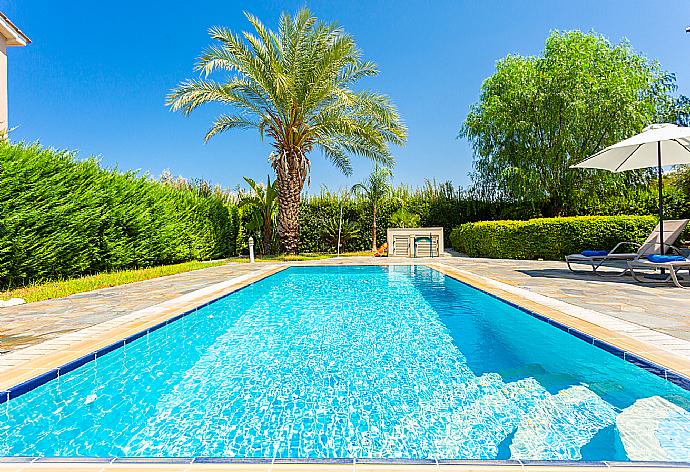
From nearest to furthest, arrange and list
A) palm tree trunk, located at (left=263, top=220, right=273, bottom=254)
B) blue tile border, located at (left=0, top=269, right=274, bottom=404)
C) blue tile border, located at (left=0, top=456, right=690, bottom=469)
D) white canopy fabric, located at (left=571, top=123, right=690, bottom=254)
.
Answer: blue tile border, located at (left=0, top=456, right=690, bottom=469), blue tile border, located at (left=0, top=269, right=274, bottom=404), white canopy fabric, located at (left=571, top=123, right=690, bottom=254), palm tree trunk, located at (left=263, top=220, right=273, bottom=254)

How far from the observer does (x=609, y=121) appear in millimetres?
15492

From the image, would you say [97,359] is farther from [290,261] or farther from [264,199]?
[264,199]

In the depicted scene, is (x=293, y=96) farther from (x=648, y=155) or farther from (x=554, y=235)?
(x=648, y=155)

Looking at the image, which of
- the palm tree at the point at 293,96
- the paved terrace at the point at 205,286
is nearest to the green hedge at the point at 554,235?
the paved terrace at the point at 205,286

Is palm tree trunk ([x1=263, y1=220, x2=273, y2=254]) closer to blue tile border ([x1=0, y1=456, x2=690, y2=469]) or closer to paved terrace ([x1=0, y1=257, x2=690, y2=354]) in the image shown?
paved terrace ([x1=0, y1=257, x2=690, y2=354])

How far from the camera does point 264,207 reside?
1833 cm

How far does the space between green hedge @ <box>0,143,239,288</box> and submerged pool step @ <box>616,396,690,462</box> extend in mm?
9073

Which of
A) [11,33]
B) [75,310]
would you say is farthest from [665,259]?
[11,33]

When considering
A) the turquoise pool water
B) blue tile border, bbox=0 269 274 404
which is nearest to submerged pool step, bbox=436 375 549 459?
the turquoise pool water

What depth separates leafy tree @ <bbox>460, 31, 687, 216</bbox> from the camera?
15523 mm

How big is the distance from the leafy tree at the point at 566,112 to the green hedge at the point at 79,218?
1207 centimetres

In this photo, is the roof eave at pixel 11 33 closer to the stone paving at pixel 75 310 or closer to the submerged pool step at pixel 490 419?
the stone paving at pixel 75 310

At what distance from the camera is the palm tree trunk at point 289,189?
52.5 ft

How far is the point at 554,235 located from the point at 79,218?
1256 centimetres
